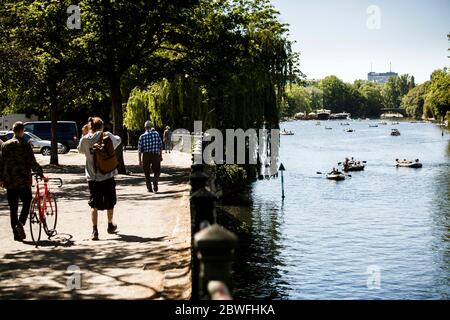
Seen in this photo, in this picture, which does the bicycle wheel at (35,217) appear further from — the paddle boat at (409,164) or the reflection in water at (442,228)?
the paddle boat at (409,164)

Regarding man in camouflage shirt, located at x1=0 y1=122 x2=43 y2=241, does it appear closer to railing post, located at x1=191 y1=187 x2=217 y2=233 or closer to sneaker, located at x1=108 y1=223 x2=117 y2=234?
sneaker, located at x1=108 y1=223 x2=117 y2=234

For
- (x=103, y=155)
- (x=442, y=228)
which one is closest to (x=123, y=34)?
(x=103, y=155)

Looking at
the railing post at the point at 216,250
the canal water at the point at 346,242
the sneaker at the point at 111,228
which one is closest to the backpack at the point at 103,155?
the sneaker at the point at 111,228

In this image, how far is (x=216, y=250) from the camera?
13.4 feet

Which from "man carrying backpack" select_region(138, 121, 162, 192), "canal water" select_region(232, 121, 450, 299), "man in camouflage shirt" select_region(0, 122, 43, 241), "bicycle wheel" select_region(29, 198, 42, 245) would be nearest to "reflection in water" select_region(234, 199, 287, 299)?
"canal water" select_region(232, 121, 450, 299)

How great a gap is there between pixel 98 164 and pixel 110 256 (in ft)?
6.42

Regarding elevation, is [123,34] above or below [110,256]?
above

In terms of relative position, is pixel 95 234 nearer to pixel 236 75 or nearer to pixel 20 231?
pixel 20 231

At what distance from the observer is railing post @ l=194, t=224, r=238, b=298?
13.1 feet

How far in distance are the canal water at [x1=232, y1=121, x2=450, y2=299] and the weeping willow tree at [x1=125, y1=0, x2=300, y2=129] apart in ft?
16.0

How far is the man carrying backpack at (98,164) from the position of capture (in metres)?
10.6

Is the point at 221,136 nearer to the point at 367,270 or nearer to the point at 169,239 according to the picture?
the point at 367,270
